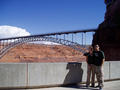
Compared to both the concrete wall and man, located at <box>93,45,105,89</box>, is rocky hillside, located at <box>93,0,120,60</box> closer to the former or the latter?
the concrete wall

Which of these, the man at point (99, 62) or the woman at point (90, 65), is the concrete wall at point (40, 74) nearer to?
the woman at point (90, 65)

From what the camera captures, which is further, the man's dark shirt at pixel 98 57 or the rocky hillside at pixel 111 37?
the rocky hillside at pixel 111 37

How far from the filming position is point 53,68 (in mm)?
5379

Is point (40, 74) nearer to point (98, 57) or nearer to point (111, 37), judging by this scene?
Result: point (98, 57)

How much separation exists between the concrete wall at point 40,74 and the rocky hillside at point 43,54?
5398cm

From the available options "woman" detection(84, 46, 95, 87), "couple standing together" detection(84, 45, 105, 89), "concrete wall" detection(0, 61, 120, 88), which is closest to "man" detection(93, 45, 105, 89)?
"couple standing together" detection(84, 45, 105, 89)

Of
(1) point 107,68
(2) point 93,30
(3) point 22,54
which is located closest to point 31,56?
(3) point 22,54

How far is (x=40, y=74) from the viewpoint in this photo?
16.9 ft

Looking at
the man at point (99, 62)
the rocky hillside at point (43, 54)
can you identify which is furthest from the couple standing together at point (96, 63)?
the rocky hillside at point (43, 54)

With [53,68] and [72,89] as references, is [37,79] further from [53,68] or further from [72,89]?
[72,89]

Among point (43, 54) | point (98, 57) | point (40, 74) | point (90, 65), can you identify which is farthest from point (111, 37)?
point (43, 54)

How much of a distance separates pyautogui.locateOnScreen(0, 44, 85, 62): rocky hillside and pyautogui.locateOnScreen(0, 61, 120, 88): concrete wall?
5398 cm

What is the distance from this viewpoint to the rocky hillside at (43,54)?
61562 millimetres

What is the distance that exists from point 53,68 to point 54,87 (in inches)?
23.5
